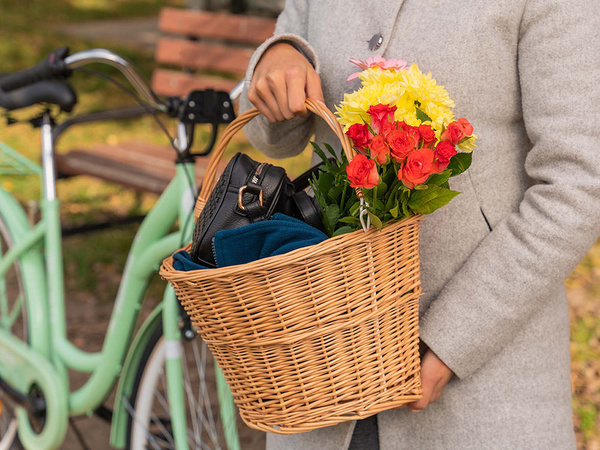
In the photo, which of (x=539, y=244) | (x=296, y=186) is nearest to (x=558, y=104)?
(x=539, y=244)

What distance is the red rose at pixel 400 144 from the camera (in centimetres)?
98

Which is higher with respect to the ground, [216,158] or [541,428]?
[216,158]

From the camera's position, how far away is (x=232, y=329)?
110cm

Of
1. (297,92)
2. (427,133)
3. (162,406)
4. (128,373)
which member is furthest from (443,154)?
(162,406)

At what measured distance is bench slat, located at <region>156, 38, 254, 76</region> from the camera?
13.6 ft

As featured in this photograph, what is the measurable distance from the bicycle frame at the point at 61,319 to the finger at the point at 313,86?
0.71 meters

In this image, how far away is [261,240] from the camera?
1076 millimetres

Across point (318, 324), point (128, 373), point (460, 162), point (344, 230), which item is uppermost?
point (460, 162)

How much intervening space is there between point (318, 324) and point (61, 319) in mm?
1518

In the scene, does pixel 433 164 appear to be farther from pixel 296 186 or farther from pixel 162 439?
pixel 162 439

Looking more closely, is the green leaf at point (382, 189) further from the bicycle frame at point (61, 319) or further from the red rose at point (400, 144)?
the bicycle frame at point (61, 319)

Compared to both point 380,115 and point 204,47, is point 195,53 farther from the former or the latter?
point 380,115

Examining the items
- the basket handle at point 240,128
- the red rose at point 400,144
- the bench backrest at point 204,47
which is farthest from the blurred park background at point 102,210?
the red rose at point 400,144

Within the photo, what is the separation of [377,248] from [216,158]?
0.39 meters
